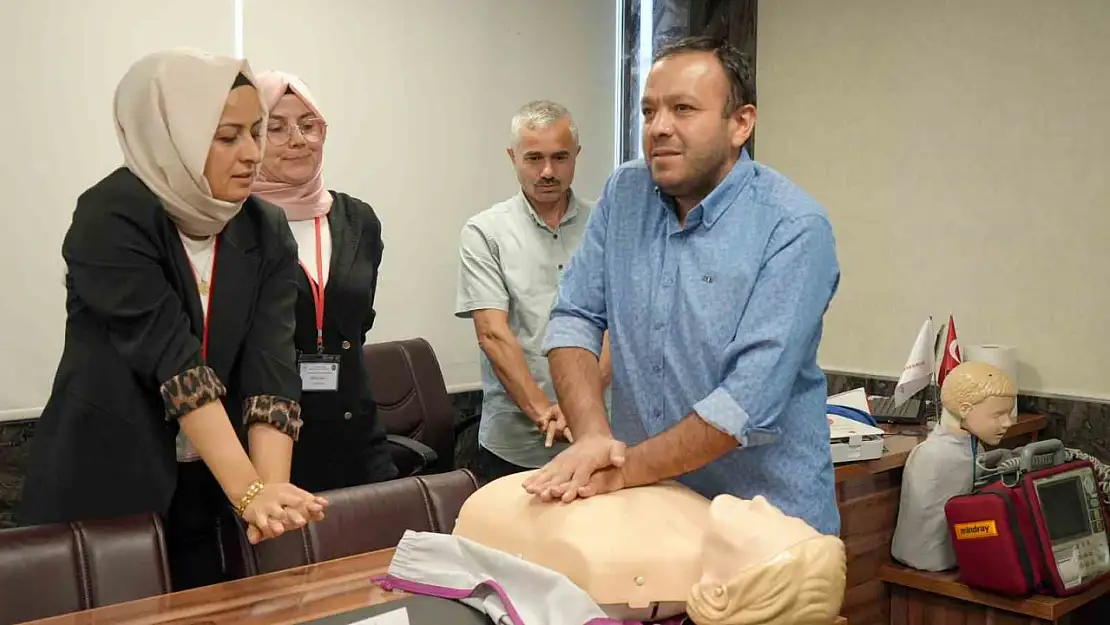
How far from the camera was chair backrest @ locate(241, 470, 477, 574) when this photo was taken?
5.62 feet

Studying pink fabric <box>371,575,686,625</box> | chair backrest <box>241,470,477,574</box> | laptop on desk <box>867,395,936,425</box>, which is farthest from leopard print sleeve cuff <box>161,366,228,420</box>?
laptop on desk <box>867,395,936,425</box>

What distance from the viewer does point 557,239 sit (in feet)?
9.55

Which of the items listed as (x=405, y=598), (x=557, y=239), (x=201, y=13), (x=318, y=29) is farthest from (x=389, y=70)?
(x=405, y=598)

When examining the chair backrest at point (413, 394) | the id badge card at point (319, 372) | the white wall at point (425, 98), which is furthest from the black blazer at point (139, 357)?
the white wall at point (425, 98)

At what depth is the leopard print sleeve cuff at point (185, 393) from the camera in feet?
5.42

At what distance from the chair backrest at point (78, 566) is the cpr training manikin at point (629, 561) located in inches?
17.2

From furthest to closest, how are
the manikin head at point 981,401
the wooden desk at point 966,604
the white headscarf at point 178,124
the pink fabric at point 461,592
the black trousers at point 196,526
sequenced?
1. the manikin head at point 981,401
2. the wooden desk at point 966,604
3. the black trousers at point 196,526
4. the white headscarf at point 178,124
5. the pink fabric at point 461,592

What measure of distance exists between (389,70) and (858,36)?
5.78 feet

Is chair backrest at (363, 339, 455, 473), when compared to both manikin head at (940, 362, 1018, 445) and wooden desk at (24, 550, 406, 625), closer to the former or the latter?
manikin head at (940, 362, 1018, 445)

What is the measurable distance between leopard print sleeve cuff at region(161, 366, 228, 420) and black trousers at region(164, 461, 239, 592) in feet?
0.88

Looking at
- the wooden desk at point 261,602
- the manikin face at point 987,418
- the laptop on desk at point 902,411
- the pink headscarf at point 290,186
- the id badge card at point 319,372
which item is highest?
the pink headscarf at point 290,186

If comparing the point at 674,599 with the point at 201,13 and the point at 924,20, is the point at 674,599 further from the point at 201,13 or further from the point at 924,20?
the point at 924,20

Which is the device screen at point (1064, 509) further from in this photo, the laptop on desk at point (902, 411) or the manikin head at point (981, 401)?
the laptop on desk at point (902, 411)

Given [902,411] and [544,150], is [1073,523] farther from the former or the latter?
[544,150]
